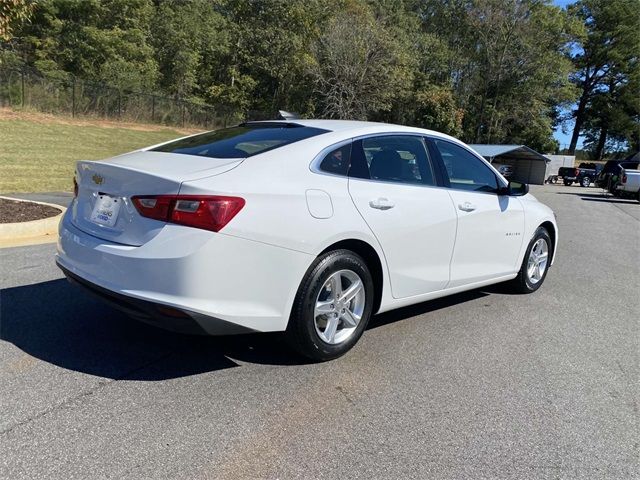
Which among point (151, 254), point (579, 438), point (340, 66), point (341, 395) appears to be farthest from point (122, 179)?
point (340, 66)

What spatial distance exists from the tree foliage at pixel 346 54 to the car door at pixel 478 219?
3366cm

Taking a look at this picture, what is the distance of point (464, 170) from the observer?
492cm

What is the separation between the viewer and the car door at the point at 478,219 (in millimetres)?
4645

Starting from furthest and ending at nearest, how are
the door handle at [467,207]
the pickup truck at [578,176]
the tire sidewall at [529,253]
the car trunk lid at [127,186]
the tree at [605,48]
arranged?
the tree at [605,48] → the pickup truck at [578,176] → the tire sidewall at [529,253] → the door handle at [467,207] → the car trunk lid at [127,186]

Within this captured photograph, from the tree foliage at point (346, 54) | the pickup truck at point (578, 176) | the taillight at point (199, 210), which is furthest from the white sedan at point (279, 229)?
the pickup truck at point (578, 176)

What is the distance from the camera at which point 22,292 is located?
4879 millimetres

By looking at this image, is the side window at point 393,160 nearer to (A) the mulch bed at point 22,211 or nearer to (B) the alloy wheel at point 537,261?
(B) the alloy wheel at point 537,261

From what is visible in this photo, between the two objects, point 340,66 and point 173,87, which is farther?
point 173,87

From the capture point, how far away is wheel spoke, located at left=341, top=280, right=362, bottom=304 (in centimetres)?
379

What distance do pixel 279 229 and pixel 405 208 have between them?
47.2 inches

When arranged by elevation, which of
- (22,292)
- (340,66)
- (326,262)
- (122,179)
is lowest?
(22,292)

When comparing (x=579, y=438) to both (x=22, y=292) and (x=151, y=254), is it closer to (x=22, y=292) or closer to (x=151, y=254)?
(x=151, y=254)

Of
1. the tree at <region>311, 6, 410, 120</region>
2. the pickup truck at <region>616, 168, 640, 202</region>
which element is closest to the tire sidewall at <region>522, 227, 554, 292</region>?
the pickup truck at <region>616, 168, 640, 202</region>

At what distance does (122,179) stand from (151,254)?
0.59m
